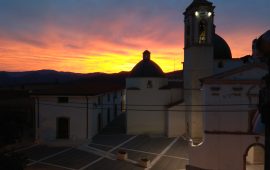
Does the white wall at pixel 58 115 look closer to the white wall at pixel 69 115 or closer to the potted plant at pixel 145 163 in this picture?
the white wall at pixel 69 115

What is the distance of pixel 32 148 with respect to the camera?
89.8 feet

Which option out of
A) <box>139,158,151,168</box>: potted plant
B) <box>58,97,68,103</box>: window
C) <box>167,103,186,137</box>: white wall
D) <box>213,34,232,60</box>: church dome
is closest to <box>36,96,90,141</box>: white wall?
<box>58,97,68,103</box>: window

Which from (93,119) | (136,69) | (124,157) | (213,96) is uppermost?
(136,69)

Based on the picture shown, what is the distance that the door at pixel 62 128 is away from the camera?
28484 mm

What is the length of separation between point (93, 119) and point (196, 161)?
37.2 ft

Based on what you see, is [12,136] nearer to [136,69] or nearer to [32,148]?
[32,148]

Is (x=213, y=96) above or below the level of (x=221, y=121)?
above

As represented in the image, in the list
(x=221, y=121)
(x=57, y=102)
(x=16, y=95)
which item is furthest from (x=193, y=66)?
(x=16, y=95)

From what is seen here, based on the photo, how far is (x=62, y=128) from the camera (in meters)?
28.5

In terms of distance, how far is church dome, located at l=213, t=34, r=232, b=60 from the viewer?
34750 millimetres

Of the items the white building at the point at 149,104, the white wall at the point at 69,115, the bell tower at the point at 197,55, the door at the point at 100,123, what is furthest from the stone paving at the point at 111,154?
the bell tower at the point at 197,55

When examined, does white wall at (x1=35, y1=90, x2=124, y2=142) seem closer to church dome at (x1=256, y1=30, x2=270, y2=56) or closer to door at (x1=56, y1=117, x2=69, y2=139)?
door at (x1=56, y1=117, x2=69, y2=139)

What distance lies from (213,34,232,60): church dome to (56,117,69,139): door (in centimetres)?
1726

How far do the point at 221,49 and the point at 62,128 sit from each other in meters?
19.2
